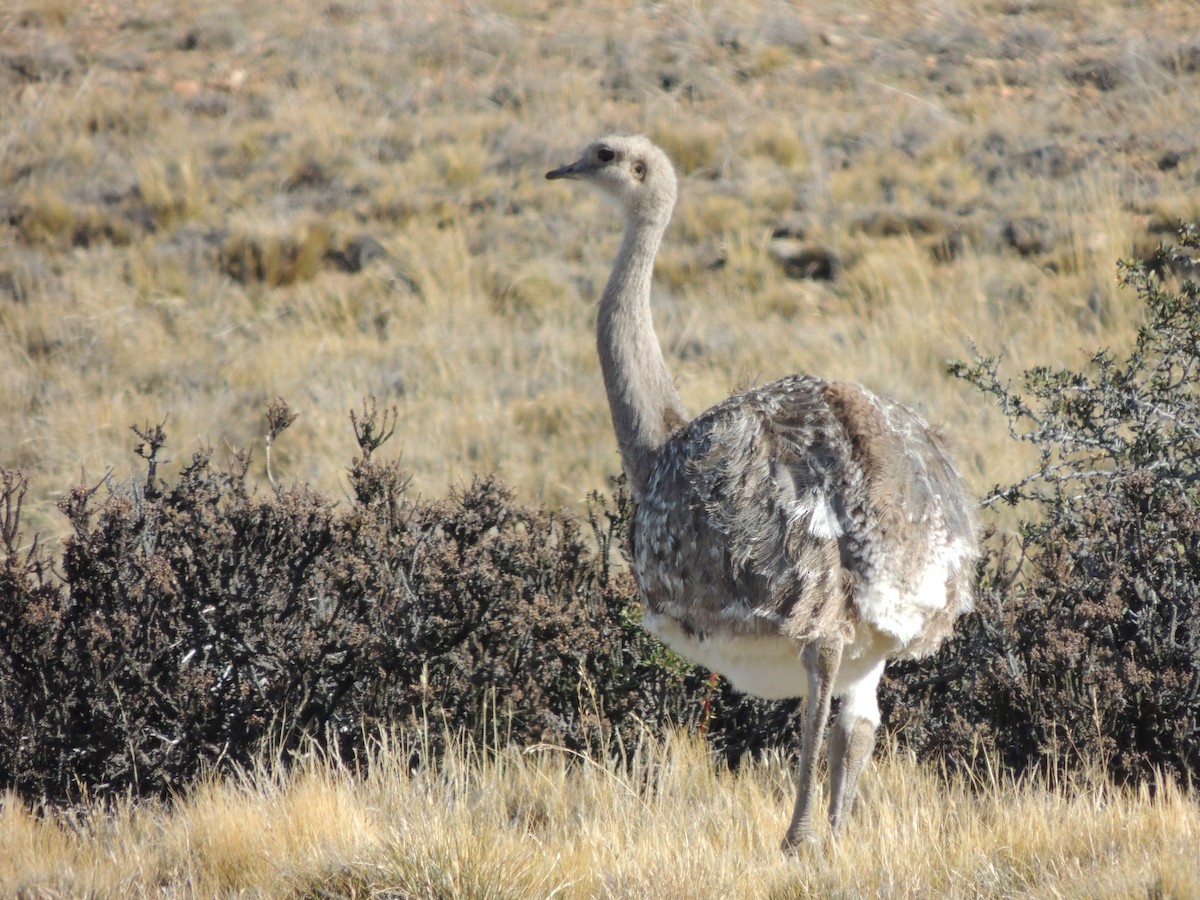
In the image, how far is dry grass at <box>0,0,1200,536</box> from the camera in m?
8.97

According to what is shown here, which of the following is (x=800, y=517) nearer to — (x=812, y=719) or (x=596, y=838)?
(x=812, y=719)

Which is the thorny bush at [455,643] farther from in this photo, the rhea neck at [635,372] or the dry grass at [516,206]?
the dry grass at [516,206]

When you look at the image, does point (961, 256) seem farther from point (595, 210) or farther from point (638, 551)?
point (638, 551)

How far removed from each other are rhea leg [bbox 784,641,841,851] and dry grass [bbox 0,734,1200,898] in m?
0.10

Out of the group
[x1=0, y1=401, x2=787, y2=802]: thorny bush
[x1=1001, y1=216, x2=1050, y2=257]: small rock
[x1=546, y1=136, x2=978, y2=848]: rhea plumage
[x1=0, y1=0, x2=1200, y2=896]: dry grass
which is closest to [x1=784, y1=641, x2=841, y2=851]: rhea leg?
[x1=546, y1=136, x2=978, y2=848]: rhea plumage

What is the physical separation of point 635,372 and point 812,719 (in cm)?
142

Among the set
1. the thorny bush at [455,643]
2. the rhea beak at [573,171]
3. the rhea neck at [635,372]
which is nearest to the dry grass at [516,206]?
the thorny bush at [455,643]

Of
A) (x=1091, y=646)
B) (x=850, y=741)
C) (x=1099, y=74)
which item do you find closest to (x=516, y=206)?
(x=1099, y=74)

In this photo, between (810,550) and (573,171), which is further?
(573,171)

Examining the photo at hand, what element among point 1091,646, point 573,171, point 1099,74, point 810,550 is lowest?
point 1091,646

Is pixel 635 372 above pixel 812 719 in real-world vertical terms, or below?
above

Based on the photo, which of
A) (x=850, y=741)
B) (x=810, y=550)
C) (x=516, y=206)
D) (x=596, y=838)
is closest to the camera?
(x=810, y=550)

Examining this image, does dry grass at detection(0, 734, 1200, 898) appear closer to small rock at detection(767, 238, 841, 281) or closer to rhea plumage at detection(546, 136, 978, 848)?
rhea plumage at detection(546, 136, 978, 848)

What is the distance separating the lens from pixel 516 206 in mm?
12516
